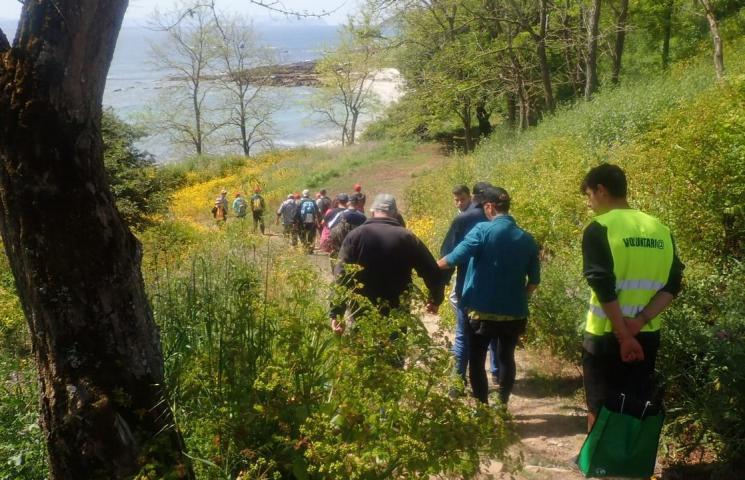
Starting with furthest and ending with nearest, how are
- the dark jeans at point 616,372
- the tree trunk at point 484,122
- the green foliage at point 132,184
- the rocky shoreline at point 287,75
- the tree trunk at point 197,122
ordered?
the tree trunk at point 197,122
the rocky shoreline at point 287,75
the tree trunk at point 484,122
the green foliage at point 132,184
the dark jeans at point 616,372

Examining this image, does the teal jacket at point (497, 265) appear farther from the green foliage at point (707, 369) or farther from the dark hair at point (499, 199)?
the green foliage at point (707, 369)

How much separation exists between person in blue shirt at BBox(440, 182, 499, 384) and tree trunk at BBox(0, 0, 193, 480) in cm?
234

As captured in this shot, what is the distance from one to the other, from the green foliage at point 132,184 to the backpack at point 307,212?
15.2 feet

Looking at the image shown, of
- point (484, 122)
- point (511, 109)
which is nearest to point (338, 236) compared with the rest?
point (511, 109)

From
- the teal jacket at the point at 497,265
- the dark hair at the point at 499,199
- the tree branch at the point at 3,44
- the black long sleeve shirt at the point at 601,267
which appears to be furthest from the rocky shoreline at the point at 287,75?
the tree branch at the point at 3,44

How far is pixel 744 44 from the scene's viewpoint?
64.7 feet

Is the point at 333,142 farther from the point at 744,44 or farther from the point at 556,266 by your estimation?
the point at 556,266

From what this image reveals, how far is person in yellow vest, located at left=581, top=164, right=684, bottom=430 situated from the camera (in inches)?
125

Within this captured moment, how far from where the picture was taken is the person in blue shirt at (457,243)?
4.70m

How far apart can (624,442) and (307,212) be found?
10.8 metres

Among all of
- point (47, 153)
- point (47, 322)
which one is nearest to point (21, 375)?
point (47, 322)

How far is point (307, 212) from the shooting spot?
13.5 m

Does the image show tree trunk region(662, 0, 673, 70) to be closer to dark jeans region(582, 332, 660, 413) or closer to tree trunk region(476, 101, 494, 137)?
tree trunk region(476, 101, 494, 137)

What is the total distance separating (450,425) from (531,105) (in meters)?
25.1
